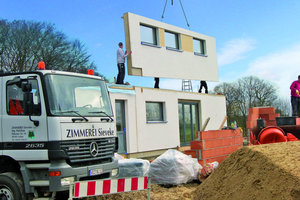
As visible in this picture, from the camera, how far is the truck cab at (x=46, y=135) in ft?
19.4

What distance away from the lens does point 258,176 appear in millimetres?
5531

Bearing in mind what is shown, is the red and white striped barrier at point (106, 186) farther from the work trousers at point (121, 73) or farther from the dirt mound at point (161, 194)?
the work trousers at point (121, 73)

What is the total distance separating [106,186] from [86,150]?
2.72 ft

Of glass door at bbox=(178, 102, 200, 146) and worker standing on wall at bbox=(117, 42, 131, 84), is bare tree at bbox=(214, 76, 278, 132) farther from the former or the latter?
worker standing on wall at bbox=(117, 42, 131, 84)

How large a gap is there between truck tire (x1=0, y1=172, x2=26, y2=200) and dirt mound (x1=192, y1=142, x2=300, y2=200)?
337 centimetres

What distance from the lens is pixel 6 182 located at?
6.12 m

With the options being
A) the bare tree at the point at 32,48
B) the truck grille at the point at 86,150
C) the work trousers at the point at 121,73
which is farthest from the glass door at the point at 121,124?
the bare tree at the point at 32,48

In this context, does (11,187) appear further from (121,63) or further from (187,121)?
(187,121)

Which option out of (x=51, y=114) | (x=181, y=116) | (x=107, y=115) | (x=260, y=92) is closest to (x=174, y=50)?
(x=181, y=116)

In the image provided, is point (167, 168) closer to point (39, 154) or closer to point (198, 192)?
point (198, 192)

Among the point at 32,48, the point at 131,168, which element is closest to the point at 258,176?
the point at 131,168

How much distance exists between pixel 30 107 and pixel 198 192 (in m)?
3.74

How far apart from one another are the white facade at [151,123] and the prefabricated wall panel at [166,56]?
0.93 m

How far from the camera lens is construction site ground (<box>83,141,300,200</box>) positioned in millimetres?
5062
